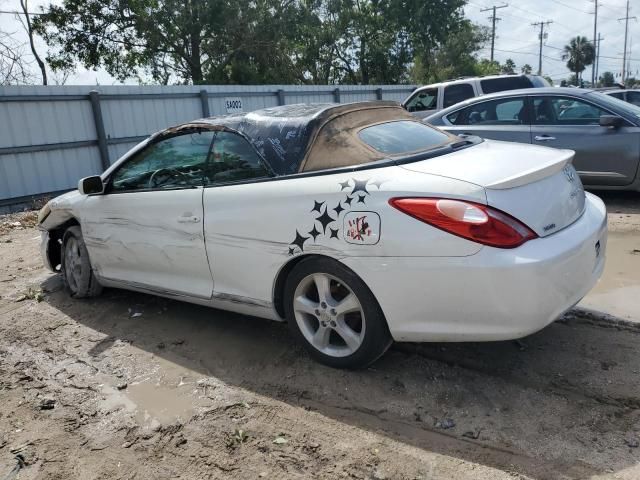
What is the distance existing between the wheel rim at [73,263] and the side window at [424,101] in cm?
873

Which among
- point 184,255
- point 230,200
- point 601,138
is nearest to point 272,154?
point 230,200

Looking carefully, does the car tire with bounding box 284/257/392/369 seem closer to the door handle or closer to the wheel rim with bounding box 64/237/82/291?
the door handle

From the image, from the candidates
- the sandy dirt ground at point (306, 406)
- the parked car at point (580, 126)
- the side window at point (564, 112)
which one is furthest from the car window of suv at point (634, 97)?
the sandy dirt ground at point (306, 406)

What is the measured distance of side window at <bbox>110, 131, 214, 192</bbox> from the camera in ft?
12.7

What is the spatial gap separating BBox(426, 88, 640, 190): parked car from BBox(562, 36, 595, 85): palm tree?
87.9 metres

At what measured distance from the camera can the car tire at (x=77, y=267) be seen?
16.0ft

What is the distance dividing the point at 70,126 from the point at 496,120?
7999 mm

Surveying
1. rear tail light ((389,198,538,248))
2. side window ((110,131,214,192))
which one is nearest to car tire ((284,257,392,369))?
rear tail light ((389,198,538,248))

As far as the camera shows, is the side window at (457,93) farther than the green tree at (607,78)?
No

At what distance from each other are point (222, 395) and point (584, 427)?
1897mm

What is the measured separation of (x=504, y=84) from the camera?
1124 cm

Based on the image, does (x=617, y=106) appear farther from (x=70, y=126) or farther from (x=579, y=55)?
(x=579, y=55)

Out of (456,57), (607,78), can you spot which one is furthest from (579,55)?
(456,57)

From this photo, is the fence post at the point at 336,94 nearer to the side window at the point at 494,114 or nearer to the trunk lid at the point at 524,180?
the side window at the point at 494,114
